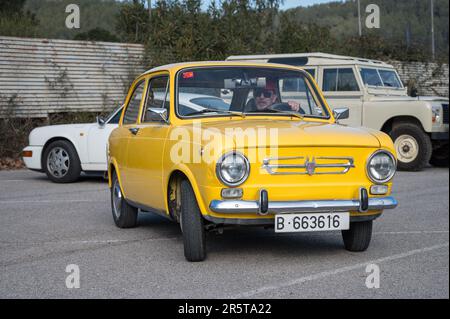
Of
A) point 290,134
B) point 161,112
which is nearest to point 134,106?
point 161,112

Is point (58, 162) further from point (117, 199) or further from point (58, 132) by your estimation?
point (117, 199)

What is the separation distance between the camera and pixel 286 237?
7.39 meters

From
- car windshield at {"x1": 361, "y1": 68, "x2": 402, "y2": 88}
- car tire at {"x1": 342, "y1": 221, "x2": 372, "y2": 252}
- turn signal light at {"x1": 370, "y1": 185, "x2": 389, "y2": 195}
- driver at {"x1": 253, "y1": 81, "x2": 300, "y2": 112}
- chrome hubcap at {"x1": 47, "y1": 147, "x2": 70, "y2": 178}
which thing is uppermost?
car windshield at {"x1": 361, "y1": 68, "x2": 402, "y2": 88}

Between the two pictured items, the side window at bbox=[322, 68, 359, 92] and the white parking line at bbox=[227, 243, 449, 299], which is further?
the side window at bbox=[322, 68, 359, 92]

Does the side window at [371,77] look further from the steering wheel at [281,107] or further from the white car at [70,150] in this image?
the steering wheel at [281,107]

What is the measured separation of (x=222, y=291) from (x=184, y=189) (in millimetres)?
1231

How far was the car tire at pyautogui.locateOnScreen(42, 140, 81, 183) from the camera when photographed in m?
12.4

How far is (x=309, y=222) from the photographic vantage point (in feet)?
19.1

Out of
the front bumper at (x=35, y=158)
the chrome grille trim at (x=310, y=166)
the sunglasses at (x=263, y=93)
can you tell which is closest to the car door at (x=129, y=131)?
the sunglasses at (x=263, y=93)

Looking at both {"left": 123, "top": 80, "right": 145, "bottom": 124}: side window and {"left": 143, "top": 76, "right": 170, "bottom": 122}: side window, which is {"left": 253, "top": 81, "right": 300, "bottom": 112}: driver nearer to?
{"left": 143, "top": 76, "right": 170, "bottom": 122}: side window

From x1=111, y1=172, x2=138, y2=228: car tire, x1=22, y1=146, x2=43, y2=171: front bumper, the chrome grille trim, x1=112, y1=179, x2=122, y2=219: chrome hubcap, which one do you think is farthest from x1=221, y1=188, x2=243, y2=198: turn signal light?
x1=22, y1=146, x2=43, y2=171: front bumper

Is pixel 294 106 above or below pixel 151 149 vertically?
above

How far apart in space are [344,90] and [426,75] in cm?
827

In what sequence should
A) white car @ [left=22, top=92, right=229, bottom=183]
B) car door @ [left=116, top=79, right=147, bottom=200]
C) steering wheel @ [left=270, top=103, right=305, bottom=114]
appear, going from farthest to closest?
1. white car @ [left=22, top=92, right=229, bottom=183]
2. car door @ [left=116, top=79, right=147, bottom=200]
3. steering wheel @ [left=270, top=103, right=305, bottom=114]
